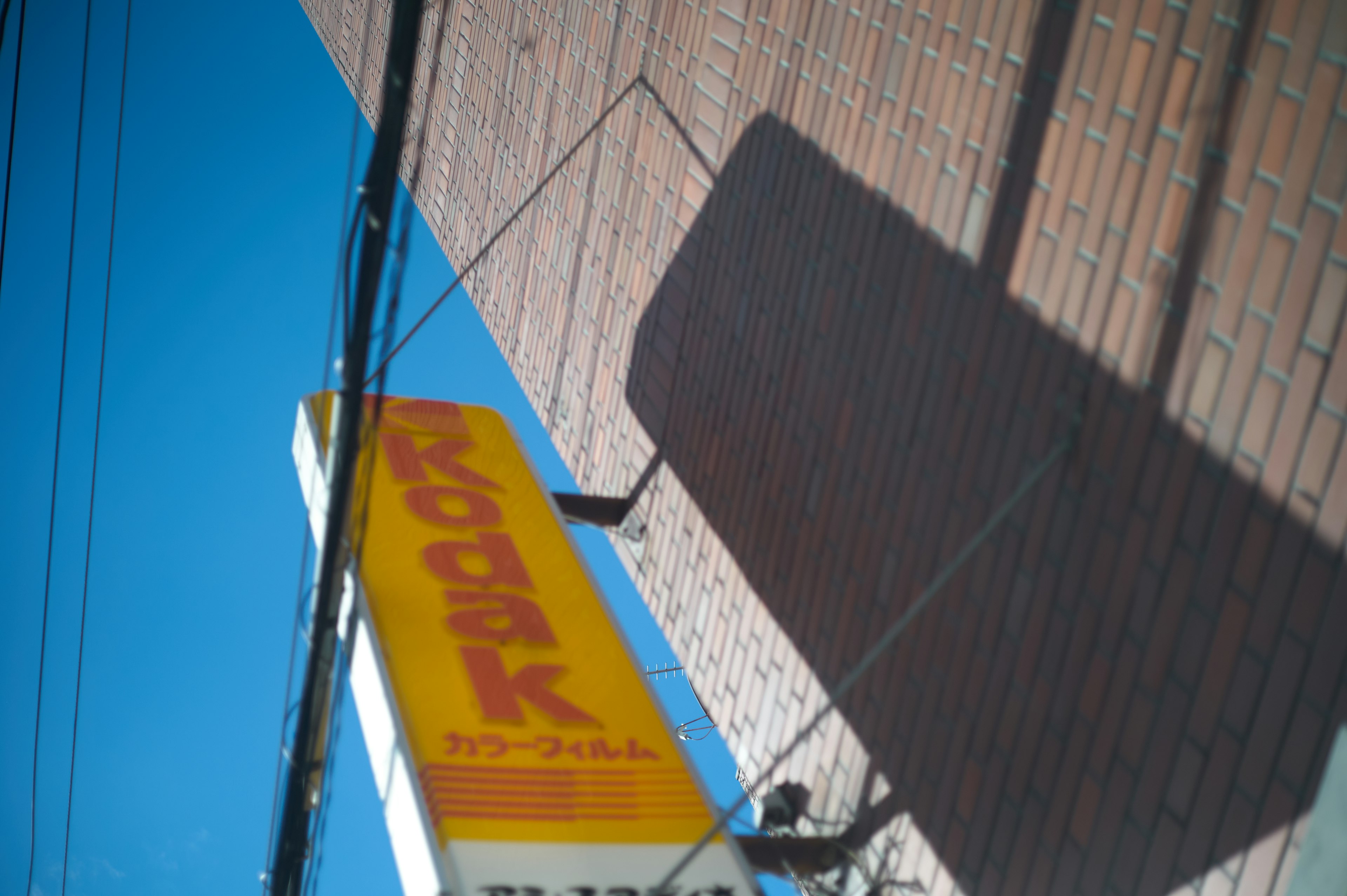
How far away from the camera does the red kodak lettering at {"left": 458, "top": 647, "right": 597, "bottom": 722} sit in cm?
421

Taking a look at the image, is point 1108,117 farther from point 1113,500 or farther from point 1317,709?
point 1317,709

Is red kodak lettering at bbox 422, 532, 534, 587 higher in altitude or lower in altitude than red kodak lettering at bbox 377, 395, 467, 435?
lower

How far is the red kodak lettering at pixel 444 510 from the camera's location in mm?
5379

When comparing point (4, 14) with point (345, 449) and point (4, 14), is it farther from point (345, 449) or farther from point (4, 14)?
point (345, 449)

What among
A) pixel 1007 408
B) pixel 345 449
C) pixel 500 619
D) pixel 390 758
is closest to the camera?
pixel 345 449

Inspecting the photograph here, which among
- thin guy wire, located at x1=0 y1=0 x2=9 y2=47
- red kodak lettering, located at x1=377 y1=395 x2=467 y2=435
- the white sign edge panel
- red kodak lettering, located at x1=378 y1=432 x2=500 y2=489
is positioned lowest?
the white sign edge panel

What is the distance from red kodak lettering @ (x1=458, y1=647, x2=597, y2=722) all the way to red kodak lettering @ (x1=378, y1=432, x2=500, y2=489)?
1474mm

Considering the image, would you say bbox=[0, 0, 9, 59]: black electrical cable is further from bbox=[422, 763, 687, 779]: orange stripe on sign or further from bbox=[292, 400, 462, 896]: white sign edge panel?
bbox=[422, 763, 687, 779]: orange stripe on sign

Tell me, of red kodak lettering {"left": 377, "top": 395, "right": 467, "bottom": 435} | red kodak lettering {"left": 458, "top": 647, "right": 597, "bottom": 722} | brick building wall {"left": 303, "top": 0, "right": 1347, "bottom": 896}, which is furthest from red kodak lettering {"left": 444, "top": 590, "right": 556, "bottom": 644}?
red kodak lettering {"left": 377, "top": 395, "right": 467, "bottom": 435}

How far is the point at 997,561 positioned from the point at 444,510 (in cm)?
299

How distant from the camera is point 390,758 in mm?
3895

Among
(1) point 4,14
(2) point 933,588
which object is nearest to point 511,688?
(2) point 933,588

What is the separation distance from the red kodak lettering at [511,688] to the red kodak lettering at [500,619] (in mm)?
136

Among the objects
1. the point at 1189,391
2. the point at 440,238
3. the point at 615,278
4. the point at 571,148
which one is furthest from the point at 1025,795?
the point at 440,238
